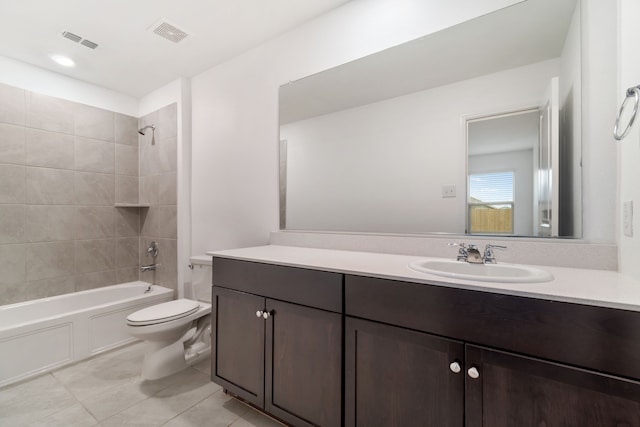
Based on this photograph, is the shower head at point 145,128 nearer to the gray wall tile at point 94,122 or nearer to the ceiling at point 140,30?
the gray wall tile at point 94,122

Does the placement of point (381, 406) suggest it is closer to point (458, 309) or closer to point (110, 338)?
point (458, 309)

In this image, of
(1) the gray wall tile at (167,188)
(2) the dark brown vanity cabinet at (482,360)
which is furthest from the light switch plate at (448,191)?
(1) the gray wall tile at (167,188)

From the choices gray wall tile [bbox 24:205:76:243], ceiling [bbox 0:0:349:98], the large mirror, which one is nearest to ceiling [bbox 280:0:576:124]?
the large mirror

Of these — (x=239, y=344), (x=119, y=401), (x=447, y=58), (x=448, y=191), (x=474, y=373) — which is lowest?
(x=119, y=401)

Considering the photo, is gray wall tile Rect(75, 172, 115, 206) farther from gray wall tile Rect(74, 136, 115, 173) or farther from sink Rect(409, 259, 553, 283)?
sink Rect(409, 259, 553, 283)

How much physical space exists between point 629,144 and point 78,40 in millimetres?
3350

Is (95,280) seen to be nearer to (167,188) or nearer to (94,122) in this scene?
(167,188)

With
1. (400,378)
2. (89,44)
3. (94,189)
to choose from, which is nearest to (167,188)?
(94,189)

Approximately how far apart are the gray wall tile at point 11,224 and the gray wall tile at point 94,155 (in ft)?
1.93

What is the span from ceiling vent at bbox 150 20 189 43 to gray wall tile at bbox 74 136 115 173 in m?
1.50

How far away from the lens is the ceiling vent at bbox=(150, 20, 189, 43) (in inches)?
76.2

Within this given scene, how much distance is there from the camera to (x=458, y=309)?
895 millimetres

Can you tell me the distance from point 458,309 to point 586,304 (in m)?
0.32

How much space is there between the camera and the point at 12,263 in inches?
91.3
